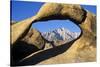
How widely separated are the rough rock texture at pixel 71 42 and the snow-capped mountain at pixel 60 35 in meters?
0.05

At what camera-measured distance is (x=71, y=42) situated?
2127 mm

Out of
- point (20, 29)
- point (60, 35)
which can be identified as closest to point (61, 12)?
point (60, 35)

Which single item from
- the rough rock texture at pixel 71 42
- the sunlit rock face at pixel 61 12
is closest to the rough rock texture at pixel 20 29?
the rough rock texture at pixel 71 42

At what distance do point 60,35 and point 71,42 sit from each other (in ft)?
0.44

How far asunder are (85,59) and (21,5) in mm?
827

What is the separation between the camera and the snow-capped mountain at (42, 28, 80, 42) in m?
2.04

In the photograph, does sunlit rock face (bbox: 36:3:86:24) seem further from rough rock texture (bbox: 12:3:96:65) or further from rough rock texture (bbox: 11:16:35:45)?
rough rock texture (bbox: 11:16:35:45)

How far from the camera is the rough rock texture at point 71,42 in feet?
6.58

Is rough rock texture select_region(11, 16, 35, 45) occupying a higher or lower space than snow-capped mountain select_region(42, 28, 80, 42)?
higher

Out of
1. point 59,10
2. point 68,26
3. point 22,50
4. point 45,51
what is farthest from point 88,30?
point 22,50

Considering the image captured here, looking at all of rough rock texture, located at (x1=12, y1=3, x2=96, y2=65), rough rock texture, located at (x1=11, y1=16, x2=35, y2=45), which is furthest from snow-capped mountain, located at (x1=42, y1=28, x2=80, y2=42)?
rough rock texture, located at (x1=11, y1=16, x2=35, y2=45)

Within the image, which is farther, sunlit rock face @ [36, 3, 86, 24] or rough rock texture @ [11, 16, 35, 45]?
sunlit rock face @ [36, 3, 86, 24]

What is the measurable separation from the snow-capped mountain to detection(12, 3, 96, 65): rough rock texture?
50 millimetres

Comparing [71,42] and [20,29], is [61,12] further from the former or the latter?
[20,29]
